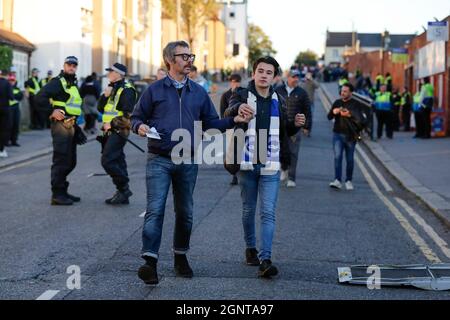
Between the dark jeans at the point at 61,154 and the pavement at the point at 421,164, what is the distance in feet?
17.0

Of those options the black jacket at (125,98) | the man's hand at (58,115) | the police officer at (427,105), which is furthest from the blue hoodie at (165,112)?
the police officer at (427,105)

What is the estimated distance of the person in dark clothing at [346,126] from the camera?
1422 cm

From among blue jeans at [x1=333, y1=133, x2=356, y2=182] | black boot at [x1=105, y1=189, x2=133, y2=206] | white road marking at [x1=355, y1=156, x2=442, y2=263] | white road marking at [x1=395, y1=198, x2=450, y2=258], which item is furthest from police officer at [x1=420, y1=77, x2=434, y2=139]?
black boot at [x1=105, y1=189, x2=133, y2=206]

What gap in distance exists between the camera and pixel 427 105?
2598 cm

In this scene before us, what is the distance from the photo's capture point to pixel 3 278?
23.8 ft

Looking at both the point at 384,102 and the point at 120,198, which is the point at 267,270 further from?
the point at 384,102

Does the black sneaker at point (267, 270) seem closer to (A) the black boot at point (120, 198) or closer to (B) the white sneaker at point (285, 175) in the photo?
(A) the black boot at point (120, 198)

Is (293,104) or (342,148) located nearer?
(293,104)

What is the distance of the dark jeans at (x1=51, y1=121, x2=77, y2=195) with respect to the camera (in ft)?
39.0

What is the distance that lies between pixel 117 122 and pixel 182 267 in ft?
15.3

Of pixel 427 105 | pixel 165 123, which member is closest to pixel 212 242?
pixel 165 123

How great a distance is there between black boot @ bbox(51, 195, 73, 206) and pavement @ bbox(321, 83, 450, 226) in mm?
5164
